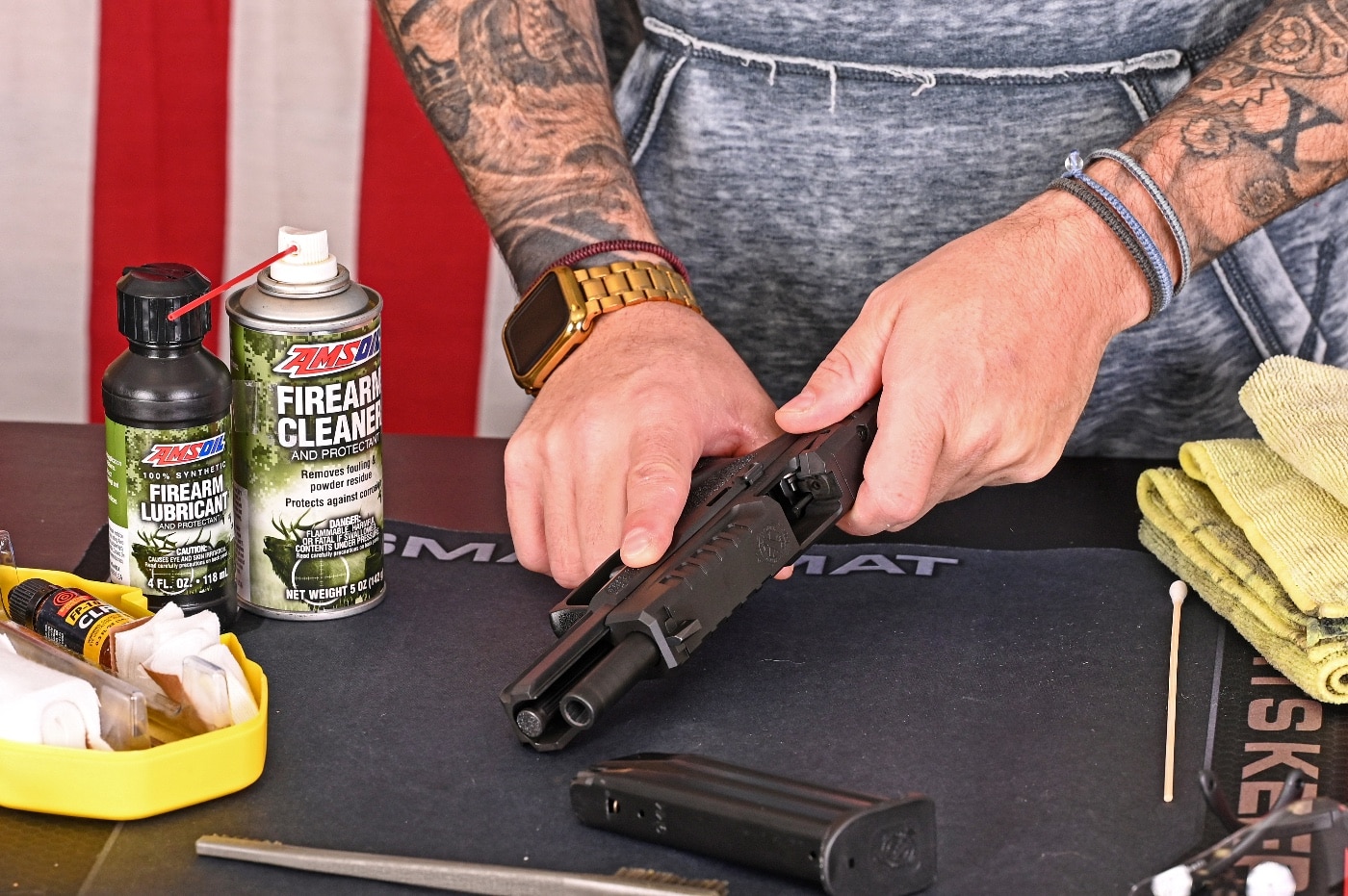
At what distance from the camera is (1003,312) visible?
0.87m

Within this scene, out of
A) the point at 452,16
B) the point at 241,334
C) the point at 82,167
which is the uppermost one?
the point at 452,16

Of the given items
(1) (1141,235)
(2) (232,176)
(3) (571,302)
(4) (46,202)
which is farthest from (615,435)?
(4) (46,202)

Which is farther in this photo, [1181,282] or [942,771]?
[1181,282]

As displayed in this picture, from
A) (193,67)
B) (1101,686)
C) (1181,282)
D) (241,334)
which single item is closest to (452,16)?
(241,334)

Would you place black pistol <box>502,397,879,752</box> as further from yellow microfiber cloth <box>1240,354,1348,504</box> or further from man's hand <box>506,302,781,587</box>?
yellow microfiber cloth <box>1240,354,1348,504</box>

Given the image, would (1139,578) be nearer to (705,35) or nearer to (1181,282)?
(1181,282)

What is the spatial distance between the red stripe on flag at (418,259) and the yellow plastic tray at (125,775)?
1.21 meters

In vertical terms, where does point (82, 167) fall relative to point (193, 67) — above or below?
below

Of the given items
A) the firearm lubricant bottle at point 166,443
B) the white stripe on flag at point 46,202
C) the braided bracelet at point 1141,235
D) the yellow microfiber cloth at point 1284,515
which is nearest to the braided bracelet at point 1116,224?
the braided bracelet at point 1141,235

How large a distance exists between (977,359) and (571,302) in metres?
0.28

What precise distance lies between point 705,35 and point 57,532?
Result: 1.93 feet

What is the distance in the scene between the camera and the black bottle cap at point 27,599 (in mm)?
764

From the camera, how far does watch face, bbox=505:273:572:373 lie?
985 millimetres

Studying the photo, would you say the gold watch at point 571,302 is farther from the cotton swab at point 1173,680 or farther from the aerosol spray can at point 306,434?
the cotton swab at point 1173,680
